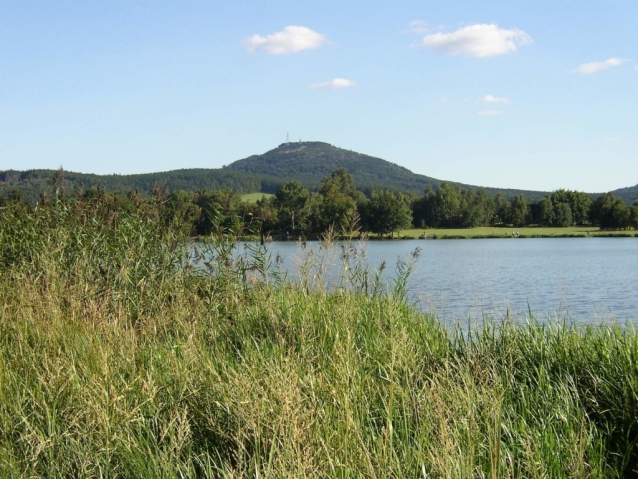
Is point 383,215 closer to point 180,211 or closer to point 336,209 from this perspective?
point 336,209

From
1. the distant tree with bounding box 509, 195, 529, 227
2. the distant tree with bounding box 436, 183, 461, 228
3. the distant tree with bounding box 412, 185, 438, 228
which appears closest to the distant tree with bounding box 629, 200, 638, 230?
the distant tree with bounding box 509, 195, 529, 227

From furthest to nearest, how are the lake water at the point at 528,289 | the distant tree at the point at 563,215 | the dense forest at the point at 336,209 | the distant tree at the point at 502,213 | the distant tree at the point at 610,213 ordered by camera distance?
Result: the distant tree at the point at 502,213
the distant tree at the point at 563,215
the distant tree at the point at 610,213
the lake water at the point at 528,289
the dense forest at the point at 336,209

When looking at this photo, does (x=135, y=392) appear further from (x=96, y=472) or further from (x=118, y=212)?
(x=118, y=212)

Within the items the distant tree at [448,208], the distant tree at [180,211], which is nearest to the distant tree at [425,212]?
the distant tree at [448,208]

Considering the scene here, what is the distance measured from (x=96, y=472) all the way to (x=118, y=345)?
2.14 m

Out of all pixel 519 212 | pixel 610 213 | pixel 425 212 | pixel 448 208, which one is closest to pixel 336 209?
pixel 425 212

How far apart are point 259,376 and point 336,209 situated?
12206mm

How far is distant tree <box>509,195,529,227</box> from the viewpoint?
4439 inches

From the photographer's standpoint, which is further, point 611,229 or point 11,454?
point 611,229

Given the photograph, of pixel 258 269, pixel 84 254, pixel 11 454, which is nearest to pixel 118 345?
pixel 11 454

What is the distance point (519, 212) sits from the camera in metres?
113

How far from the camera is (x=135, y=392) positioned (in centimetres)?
442

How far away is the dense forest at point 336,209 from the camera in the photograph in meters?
8.80

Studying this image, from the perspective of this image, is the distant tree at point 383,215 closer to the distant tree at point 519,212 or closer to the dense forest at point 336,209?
the dense forest at point 336,209
